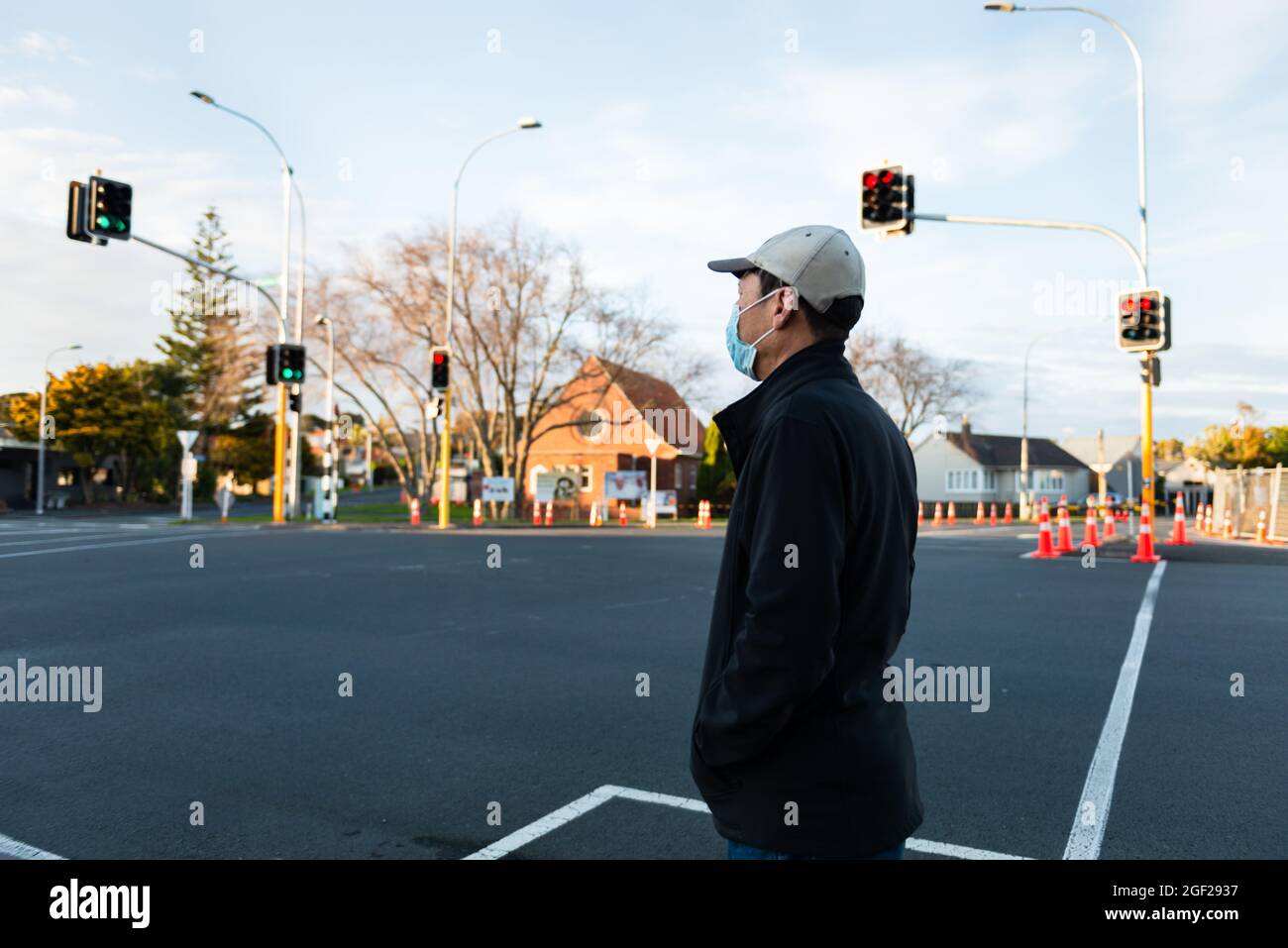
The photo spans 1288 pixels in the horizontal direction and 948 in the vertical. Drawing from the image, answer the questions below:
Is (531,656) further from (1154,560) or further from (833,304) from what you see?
(1154,560)

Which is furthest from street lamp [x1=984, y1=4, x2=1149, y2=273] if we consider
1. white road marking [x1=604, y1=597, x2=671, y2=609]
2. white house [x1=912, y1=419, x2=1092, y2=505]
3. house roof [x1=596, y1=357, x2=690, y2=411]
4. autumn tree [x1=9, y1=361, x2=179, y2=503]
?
white house [x1=912, y1=419, x2=1092, y2=505]

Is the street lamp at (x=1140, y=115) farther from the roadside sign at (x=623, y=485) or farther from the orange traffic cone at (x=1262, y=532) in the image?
the roadside sign at (x=623, y=485)

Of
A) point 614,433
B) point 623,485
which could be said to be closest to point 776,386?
point 623,485

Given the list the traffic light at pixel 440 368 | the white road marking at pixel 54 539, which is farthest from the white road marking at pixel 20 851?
the traffic light at pixel 440 368

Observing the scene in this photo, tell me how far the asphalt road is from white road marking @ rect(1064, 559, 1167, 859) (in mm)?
52

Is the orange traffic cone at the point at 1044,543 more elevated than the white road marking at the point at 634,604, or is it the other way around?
the orange traffic cone at the point at 1044,543

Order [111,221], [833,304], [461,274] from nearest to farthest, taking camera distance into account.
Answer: [833,304], [111,221], [461,274]

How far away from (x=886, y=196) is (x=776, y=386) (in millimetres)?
15476

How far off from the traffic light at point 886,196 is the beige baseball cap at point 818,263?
15194 mm

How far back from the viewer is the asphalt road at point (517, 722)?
13.2 feet

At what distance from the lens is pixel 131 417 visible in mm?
50062

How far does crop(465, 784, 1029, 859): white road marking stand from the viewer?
378cm
